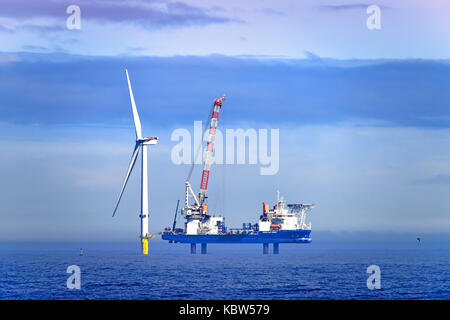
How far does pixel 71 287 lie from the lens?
112188mm

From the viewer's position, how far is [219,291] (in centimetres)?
10706
